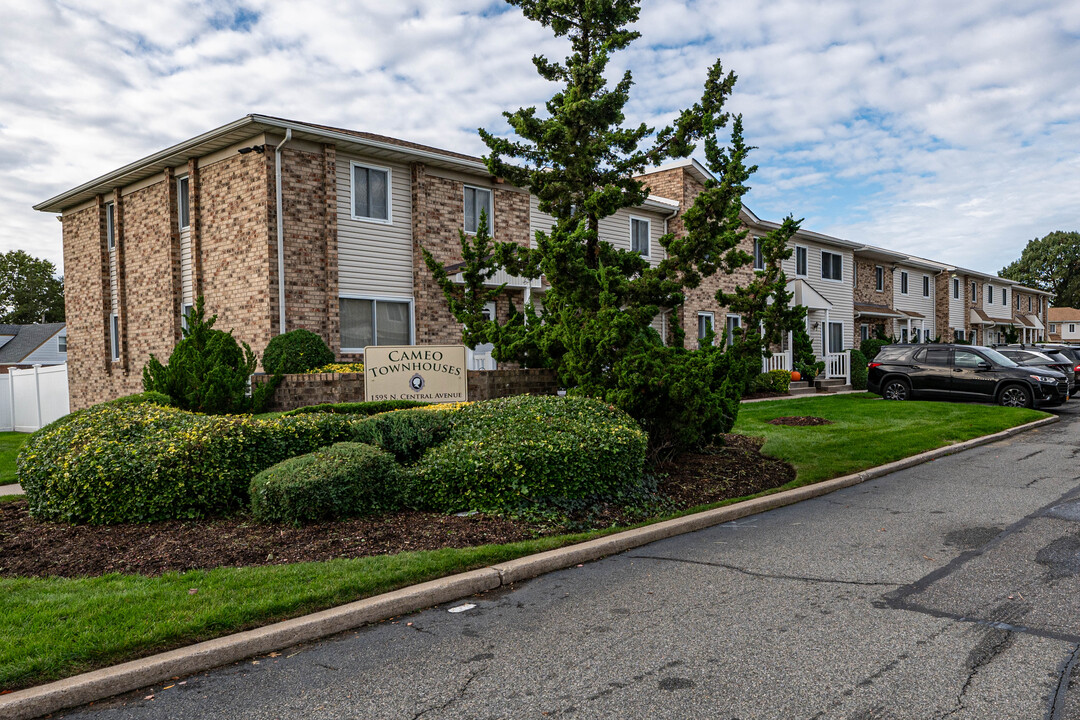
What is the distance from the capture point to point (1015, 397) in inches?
755

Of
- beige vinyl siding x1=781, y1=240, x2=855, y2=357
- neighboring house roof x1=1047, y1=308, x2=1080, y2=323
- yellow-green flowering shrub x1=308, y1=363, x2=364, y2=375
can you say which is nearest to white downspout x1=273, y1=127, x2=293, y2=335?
yellow-green flowering shrub x1=308, y1=363, x2=364, y2=375

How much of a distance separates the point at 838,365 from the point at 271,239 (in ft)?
69.5

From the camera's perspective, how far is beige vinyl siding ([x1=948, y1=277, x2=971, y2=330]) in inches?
1697

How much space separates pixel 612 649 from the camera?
14.0ft

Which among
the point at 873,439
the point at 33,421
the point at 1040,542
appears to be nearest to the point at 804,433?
the point at 873,439

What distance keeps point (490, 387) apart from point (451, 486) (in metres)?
4.69

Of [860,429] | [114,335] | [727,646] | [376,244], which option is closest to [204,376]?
[376,244]

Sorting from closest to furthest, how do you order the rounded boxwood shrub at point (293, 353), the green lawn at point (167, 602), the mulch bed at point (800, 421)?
the green lawn at point (167, 602), the rounded boxwood shrub at point (293, 353), the mulch bed at point (800, 421)

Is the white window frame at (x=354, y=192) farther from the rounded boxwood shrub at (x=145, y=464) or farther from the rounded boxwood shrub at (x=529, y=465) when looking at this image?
the rounded boxwood shrub at (x=529, y=465)

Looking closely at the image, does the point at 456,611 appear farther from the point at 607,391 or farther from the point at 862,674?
the point at 607,391

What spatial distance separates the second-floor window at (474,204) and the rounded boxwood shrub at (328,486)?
1158cm

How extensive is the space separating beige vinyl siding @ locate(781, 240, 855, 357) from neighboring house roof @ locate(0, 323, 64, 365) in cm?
5006

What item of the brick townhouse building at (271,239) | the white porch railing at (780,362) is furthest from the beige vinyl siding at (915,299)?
the brick townhouse building at (271,239)

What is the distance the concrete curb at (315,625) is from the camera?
12.1ft
